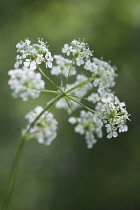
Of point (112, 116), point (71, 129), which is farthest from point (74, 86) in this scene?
point (71, 129)

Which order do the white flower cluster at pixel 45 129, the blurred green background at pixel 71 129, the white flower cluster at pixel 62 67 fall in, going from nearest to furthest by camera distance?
the white flower cluster at pixel 45 129
the white flower cluster at pixel 62 67
the blurred green background at pixel 71 129

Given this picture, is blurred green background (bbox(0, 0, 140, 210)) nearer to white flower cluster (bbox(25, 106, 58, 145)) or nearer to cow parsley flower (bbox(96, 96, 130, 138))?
white flower cluster (bbox(25, 106, 58, 145))

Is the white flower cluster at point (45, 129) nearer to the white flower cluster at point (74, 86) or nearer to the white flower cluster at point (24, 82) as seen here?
the white flower cluster at point (74, 86)

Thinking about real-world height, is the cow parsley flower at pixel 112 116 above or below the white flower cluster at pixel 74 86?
below

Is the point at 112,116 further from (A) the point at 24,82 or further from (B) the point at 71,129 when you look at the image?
(B) the point at 71,129

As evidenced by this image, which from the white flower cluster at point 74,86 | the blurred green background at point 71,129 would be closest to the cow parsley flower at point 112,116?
Answer: the white flower cluster at point 74,86
